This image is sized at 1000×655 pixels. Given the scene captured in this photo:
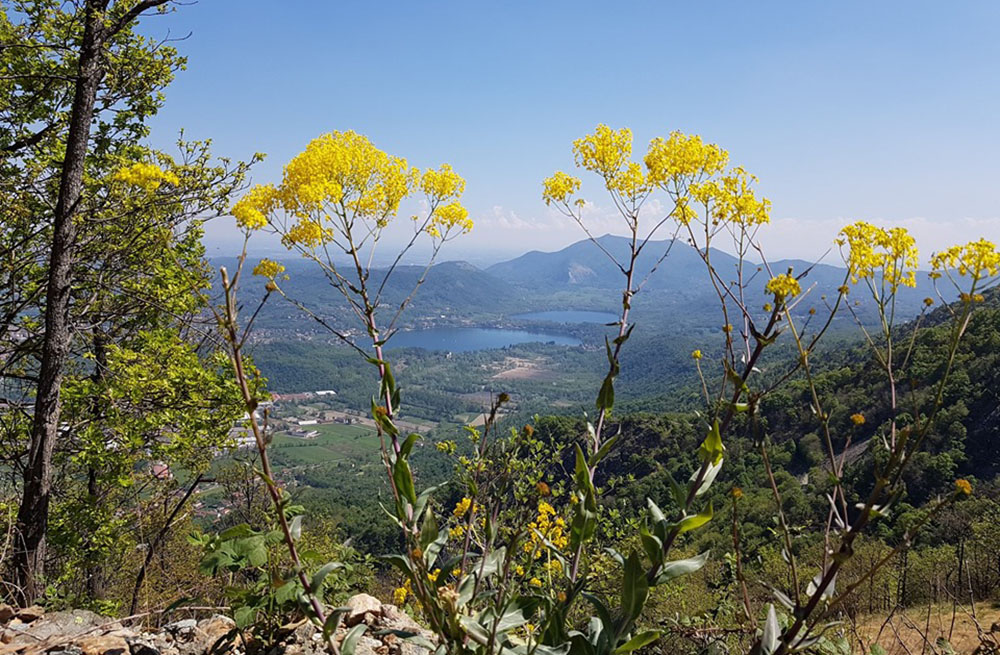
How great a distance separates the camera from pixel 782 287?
176cm

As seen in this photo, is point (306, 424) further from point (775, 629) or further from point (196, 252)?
point (775, 629)

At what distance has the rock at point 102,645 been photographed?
2.49m

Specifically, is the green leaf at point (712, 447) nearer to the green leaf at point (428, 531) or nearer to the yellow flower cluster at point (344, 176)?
the green leaf at point (428, 531)

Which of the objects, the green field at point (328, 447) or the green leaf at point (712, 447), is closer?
the green leaf at point (712, 447)

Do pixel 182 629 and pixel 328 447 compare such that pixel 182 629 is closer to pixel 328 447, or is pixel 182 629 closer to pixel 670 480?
pixel 670 480

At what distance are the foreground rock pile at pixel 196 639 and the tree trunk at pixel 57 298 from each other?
296cm

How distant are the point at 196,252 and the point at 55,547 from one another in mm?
4638

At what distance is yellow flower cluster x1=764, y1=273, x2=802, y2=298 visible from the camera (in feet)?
5.73

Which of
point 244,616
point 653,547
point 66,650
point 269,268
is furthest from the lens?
point 66,650

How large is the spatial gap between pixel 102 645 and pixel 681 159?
11.4 feet

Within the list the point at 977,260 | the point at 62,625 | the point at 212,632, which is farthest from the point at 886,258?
the point at 62,625

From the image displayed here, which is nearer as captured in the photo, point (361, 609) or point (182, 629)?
point (182, 629)

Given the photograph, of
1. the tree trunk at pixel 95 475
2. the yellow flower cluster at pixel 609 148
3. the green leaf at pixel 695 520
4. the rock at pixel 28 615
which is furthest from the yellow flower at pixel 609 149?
the tree trunk at pixel 95 475

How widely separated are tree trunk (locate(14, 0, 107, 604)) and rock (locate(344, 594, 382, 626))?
161 inches
